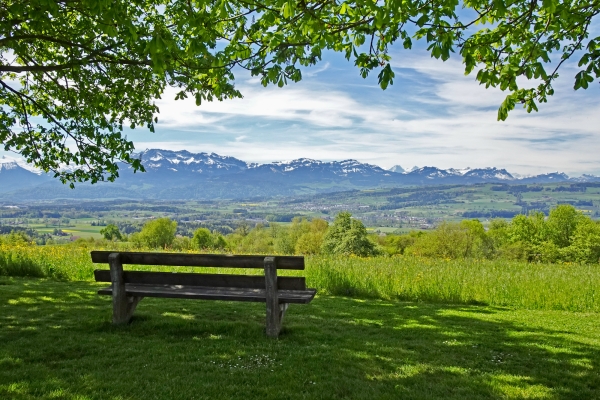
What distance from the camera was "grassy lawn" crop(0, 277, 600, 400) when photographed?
4367 mm

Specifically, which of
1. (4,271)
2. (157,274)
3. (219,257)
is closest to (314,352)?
(219,257)

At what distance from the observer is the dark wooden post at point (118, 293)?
6.53 metres

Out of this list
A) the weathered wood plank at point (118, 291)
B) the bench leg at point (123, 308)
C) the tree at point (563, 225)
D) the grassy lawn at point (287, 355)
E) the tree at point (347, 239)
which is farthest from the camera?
the tree at point (563, 225)

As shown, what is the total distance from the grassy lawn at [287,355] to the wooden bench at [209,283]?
1.61ft

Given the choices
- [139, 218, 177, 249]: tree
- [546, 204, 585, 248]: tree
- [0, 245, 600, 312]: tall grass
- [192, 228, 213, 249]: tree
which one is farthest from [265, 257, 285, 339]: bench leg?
[546, 204, 585, 248]: tree

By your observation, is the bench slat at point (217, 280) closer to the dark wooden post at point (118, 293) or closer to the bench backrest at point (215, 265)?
the bench backrest at point (215, 265)

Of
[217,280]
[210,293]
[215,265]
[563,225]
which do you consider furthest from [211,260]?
[563,225]

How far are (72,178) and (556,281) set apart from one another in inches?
527

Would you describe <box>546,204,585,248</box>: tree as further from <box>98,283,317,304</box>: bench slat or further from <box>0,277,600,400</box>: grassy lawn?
<box>98,283,317,304</box>: bench slat

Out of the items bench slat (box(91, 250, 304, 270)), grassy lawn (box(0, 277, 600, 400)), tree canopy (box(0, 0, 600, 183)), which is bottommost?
grassy lawn (box(0, 277, 600, 400))

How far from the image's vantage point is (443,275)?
12.2 m

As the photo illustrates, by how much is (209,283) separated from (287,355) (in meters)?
Answer: 1.75

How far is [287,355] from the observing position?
546 centimetres

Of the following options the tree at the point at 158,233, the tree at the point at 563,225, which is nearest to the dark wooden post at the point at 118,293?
the tree at the point at 158,233
